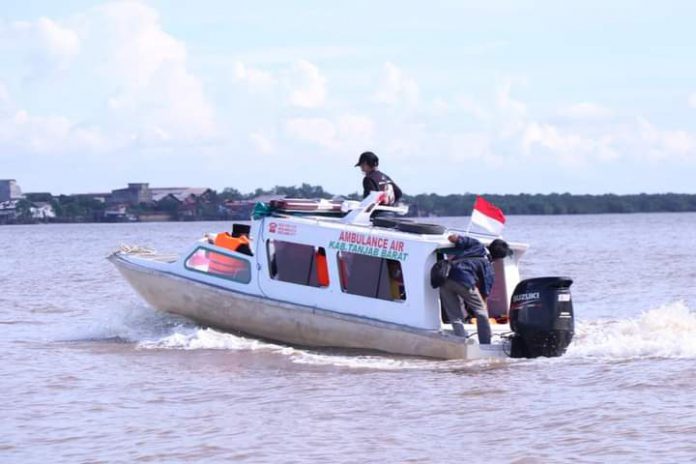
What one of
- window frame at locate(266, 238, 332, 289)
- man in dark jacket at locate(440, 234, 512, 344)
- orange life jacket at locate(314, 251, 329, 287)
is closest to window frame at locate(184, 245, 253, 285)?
window frame at locate(266, 238, 332, 289)

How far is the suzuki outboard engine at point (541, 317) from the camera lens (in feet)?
45.5

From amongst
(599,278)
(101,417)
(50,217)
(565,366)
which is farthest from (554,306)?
(50,217)

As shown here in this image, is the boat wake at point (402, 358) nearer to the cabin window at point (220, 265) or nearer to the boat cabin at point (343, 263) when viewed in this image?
the boat cabin at point (343, 263)

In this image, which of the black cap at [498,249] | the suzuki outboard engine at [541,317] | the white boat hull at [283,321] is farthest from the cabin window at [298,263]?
the suzuki outboard engine at [541,317]

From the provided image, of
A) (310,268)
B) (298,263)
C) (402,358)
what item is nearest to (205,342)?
(298,263)

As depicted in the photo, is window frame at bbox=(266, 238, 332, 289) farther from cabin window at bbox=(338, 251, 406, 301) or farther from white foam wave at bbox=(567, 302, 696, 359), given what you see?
white foam wave at bbox=(567, 302, 696, 359)

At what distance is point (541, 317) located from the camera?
547 inches

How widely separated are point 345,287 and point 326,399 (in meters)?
2.98

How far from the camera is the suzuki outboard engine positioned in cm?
1386

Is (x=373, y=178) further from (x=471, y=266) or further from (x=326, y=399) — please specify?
(x=326, y=399)

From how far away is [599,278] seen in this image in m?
30.6

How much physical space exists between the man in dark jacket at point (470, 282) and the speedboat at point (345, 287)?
17cm

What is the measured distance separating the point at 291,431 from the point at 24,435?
2.32 m

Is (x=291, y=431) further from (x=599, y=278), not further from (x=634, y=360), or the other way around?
(x=599, y=278)
